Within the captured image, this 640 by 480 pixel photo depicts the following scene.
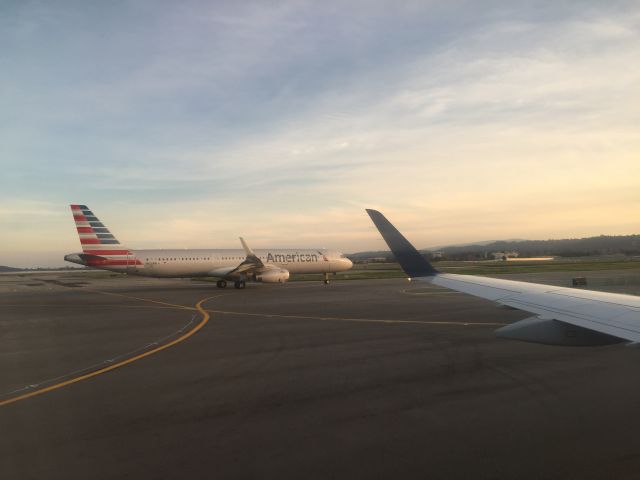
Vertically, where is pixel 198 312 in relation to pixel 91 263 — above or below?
below

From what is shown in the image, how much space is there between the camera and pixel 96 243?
32000 millimetres

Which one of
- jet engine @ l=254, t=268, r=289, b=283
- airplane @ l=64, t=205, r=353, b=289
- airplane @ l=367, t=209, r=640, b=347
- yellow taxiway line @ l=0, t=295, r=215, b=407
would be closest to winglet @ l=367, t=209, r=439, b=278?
airplane @ l=367, t=209, r=640, b=347

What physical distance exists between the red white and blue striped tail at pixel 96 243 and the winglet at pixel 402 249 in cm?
2757

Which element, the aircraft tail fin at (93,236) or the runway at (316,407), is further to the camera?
the aircraft tail fin at (93,236)

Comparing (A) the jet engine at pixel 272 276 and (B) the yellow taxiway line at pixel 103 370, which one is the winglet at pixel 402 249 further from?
(A) the jet engine at pixel 272 276

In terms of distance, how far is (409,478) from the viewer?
440 cm

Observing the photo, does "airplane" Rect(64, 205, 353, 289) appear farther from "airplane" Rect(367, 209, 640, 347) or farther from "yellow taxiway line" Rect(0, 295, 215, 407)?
"airplane" Rect(367, 209, 640, 347)

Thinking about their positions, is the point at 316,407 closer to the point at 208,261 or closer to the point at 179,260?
the point at 179,260

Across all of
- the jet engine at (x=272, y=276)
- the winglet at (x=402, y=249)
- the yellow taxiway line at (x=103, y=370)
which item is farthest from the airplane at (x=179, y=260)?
the winglet at (x=402, y=249)

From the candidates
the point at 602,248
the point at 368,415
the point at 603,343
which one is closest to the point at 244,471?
the point at 368,415

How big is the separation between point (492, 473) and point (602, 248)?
13936 cm

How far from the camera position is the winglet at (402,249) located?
31.2ft

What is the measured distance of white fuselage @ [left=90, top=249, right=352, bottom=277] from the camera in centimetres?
3281

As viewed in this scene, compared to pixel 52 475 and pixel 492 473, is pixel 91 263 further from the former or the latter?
pixel 492 473
